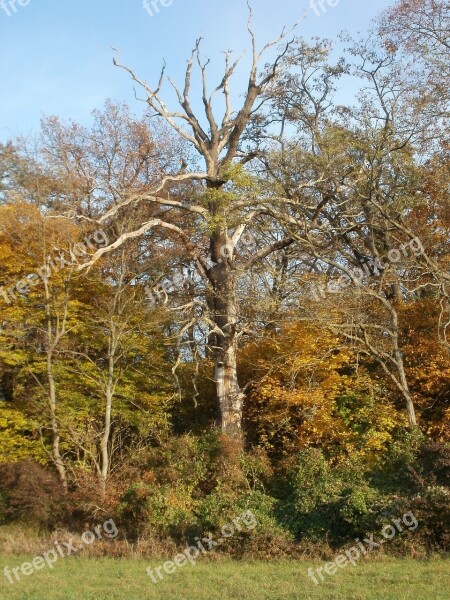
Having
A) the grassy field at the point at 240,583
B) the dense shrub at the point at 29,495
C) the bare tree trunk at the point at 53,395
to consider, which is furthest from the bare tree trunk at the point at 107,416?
the grassy field at the point at 240,583

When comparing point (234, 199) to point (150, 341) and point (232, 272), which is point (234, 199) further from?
point (150, 341)

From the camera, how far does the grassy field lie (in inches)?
407

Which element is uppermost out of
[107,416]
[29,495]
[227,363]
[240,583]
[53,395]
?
[227,363]

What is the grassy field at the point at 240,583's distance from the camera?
33.9 ft

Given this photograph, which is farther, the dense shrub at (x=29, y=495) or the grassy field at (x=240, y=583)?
the dense shrub at (x=29, y=495)

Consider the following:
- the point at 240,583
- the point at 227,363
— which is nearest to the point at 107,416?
the point at 227,363

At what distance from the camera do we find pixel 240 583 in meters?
11.2

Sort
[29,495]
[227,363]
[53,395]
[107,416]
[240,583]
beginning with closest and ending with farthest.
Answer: [240,583] < [29,495] < [107,416] < [53,395] < [227,363]

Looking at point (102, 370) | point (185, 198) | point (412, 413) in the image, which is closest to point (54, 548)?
point (102, 370)

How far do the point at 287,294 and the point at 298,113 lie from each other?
10.6 m

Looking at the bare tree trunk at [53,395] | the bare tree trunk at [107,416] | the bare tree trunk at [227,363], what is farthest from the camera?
the bare tree trunk at [227,363]

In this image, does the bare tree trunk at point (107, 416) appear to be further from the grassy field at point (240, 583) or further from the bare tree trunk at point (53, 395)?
the grassy field at point (240, 583)

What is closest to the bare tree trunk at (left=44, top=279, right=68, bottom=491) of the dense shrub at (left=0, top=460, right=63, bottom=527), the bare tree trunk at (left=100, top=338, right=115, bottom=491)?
the dense shrub at (left=0, top=460, right=63, bottom=527)

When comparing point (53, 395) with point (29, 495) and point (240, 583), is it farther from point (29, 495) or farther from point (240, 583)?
point (240, 583)
